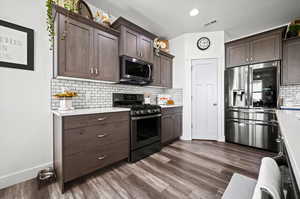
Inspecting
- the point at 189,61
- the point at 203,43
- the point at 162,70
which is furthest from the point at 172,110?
the point at 203,43

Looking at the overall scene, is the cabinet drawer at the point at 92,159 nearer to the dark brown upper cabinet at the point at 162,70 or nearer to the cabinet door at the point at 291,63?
the dark brown upper cabinet at the point at 162,70

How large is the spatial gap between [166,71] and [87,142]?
2583 mm

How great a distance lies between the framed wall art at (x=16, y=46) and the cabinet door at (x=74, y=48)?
443 mm

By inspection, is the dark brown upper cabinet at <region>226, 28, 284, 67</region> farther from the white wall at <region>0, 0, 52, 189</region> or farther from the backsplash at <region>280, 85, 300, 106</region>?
the white wall at <region>0, 0, 52, 189</region>

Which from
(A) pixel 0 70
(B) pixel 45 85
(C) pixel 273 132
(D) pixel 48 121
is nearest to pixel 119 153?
(D) pixel 48 121

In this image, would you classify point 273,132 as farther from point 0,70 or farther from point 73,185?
point 0,70

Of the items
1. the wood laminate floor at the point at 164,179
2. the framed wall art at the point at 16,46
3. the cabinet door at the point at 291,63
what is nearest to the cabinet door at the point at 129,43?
the framed wall art at the point at 16,46

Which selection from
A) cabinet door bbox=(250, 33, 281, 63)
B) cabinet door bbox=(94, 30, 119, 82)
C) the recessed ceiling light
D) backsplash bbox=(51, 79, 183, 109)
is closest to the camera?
backsplash bbox=(51, 79, 183, 109)

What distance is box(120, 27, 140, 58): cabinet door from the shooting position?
2242 mm

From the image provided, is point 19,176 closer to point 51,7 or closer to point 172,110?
point 51,7

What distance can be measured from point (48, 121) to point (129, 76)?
1.44 meters

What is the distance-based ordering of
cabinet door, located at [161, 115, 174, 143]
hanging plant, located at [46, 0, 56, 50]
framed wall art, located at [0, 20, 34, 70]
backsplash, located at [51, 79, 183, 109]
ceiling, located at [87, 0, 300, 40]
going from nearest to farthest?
1. framed wall art, located at [0, 20, 34, 70]
2. hanging plant, located at [46, 0, 56, 50]
3. backsplash, located at [51, 79, 183, 109]
4. ceiling, located at [87, 0, 300, 40]
5. cabinet door, located at [161, 115, 174, 143]

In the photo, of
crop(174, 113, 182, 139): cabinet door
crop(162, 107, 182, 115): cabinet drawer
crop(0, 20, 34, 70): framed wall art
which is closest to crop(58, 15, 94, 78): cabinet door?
crop(0, 20, 34, 70): framed wall art

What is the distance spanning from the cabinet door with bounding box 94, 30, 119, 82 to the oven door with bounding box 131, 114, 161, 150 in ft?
2.87
